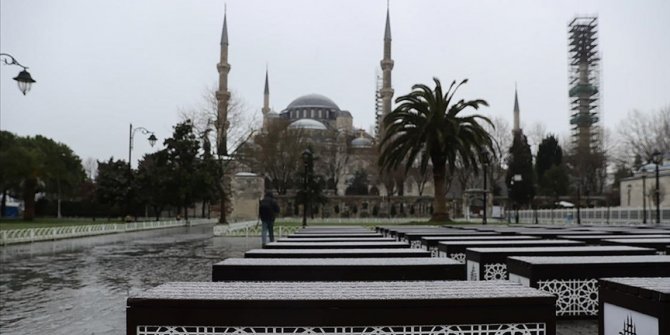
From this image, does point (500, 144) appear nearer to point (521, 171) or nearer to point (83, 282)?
point (521, 171)

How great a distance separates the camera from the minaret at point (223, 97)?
134 feet

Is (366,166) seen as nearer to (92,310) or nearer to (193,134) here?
(193,134)

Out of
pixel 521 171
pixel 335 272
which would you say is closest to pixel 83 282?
pixel 335 272

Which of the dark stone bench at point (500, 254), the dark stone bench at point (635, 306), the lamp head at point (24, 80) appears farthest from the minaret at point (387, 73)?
the dark stone bench at point (635, 306)

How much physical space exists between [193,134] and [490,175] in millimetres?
28434

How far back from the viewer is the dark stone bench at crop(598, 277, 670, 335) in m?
3.26

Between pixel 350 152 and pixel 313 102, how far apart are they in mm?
34023

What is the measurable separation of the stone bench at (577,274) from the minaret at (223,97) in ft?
120

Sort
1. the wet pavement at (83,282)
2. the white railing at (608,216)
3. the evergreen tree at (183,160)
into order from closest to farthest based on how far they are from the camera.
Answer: the wet pavement at (83,282), the white railing at (608,216), the evergreen tree at (183,160)

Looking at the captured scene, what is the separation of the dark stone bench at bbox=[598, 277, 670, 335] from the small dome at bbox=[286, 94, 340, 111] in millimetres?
102106

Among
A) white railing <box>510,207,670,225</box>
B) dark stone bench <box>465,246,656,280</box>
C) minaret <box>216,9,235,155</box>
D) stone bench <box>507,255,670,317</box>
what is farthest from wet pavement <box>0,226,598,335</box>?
white railing <box>510,207,670,225</box>

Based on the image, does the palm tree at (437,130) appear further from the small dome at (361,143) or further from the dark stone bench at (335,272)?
the small dome at (361,143)

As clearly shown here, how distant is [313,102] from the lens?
348 feet

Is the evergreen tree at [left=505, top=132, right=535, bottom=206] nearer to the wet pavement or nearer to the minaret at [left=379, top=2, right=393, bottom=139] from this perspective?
the minaret at [left=379, top=2, right=393, bottom=139]
